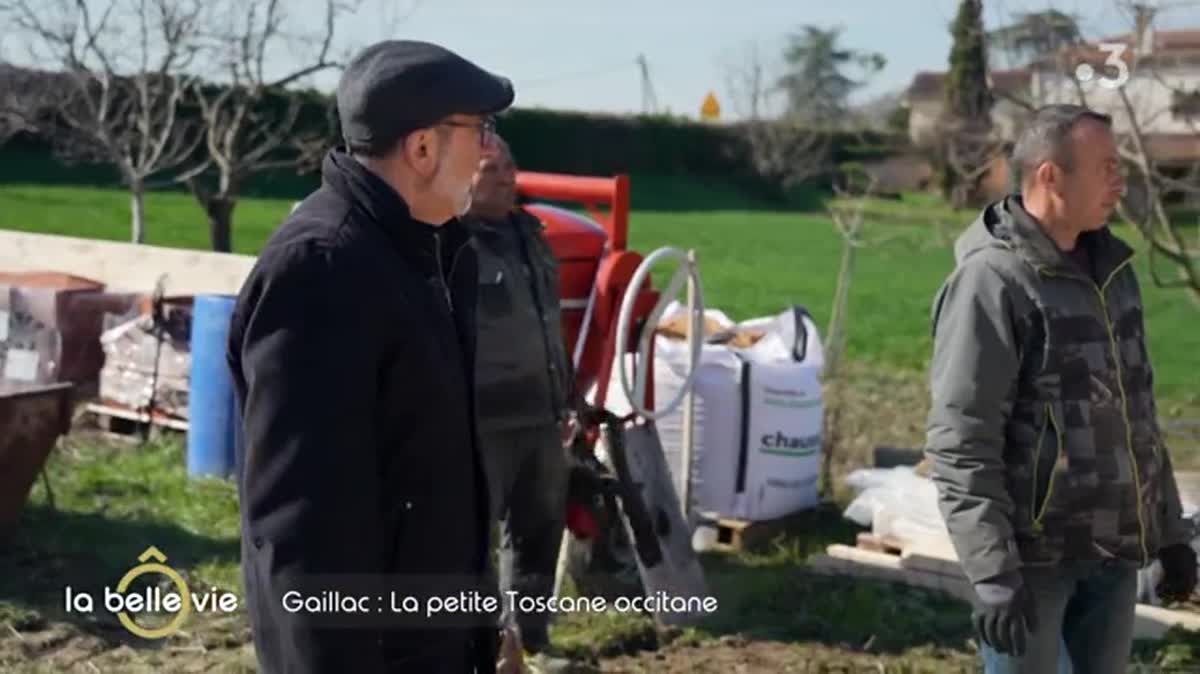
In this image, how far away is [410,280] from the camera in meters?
2.16

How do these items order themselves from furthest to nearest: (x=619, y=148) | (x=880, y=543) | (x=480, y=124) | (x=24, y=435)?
(x=619, y=148), (x=880, y=543), (x=24, y=435), (x=480, y=124)

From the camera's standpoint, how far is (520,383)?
177 inches

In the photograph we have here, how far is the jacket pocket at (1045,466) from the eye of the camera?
10.2 feet

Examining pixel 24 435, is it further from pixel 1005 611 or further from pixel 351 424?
Answer: pixel 351 424

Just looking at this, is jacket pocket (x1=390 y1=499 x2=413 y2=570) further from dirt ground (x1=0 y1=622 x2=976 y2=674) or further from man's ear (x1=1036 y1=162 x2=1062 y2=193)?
dirt ground (x1=0 y1=622 x2=976 y2=674)

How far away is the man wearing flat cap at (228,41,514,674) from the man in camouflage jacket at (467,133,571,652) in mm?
2130

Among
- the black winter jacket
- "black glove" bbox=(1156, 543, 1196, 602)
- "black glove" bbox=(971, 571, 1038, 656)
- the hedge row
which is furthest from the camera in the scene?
the hedge row

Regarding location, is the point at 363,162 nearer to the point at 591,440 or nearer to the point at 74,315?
the point at 591,440

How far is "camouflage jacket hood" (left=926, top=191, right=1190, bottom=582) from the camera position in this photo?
307 cm

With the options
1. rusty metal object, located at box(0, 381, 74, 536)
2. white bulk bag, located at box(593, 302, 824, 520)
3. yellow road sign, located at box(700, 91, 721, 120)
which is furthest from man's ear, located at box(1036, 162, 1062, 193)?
yellow road sign, located at box(700, 91, 721, 120)

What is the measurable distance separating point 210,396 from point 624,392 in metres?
2.70

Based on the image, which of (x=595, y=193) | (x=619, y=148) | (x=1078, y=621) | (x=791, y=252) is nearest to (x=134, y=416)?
(x=595, y=193)

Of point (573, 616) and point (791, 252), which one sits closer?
point (573, 616)

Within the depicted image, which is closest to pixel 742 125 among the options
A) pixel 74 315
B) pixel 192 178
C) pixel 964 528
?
pixel 192 178
